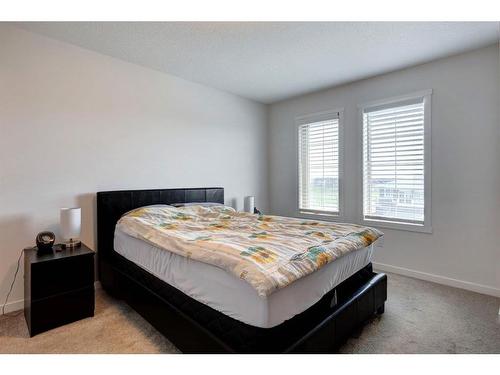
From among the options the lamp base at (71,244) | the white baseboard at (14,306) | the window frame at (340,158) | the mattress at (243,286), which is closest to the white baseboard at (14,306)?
the white baseboard at (14,306)

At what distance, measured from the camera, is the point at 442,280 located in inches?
117

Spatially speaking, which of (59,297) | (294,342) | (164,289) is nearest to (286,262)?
(294,342)

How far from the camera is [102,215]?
2744mm

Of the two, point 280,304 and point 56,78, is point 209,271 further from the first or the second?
point 56,78

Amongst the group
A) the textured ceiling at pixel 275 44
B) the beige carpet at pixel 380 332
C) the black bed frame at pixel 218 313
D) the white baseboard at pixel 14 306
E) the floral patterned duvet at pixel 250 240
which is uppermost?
the textured ceiling at pixel 275 44

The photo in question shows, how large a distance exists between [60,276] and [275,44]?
2.79m

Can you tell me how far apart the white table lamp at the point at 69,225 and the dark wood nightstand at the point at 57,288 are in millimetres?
117

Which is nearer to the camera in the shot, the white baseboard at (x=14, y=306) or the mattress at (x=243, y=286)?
the mattress at (x=243, y=286)

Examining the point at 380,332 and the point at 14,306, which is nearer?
the point at 380,332

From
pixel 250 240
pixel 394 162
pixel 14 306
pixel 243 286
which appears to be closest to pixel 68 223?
pixel 14 306

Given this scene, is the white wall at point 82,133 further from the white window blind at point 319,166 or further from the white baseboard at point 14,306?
the white window blind at point 319,166

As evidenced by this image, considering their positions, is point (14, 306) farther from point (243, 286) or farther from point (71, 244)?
point (243, 286)

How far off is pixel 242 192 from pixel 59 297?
2.75m

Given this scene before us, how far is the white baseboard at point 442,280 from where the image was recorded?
8.82ft
